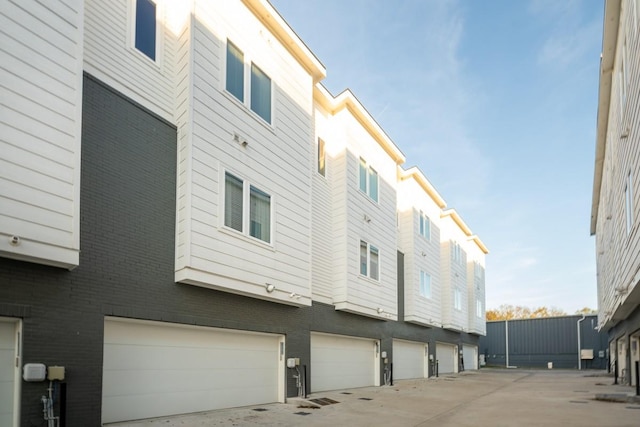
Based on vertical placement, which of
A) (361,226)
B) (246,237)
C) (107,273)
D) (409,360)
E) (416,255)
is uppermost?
(361,226)

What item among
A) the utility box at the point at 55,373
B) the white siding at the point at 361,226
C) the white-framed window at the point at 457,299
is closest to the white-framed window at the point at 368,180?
the white siding at the point at 361,226

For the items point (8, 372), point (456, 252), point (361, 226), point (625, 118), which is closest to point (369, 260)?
point (361, 226)

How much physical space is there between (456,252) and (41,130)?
26.8 metres

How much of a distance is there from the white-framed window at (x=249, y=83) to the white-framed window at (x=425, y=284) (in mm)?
13645

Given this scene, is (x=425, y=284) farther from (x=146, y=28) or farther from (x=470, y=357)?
(x=146, y=28)

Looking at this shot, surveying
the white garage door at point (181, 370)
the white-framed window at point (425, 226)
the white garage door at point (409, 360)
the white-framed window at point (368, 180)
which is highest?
the white-framed window at point (368, 180)

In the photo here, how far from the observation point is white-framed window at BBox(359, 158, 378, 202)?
16797mm

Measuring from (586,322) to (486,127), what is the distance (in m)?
20.5

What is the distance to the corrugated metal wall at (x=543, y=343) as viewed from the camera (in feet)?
115

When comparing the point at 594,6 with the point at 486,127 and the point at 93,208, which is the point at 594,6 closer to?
the point at 486,127

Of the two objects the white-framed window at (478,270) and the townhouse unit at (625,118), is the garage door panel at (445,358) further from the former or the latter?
the townhouse unit at (625,118)

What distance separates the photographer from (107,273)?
7.48 m

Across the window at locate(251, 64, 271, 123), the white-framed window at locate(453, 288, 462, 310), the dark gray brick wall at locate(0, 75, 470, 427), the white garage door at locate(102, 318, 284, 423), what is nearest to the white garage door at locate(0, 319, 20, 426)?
the dark gray brick wall at locate(0, 75, 470, 427)

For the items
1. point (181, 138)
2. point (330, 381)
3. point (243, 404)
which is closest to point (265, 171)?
point (181, 138)
